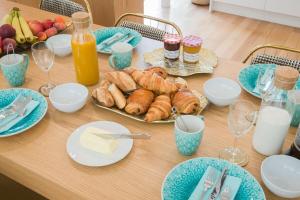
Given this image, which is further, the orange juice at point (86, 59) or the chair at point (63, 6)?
the chair at point (63, 6)

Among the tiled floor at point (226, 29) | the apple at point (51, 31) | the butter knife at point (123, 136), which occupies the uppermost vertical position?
the apple at point (51, 31)

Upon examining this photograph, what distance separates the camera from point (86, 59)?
1102 mm

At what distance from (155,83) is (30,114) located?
0.40 metres

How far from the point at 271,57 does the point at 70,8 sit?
3.74 ft

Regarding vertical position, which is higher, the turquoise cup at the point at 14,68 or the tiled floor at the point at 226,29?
the turquoise cup at the point at 14,68

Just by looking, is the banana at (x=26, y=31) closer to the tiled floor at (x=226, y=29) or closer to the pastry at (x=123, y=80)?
the pastry at (x=123, y=80)

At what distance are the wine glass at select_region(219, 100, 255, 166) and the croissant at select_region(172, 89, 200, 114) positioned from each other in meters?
0.13

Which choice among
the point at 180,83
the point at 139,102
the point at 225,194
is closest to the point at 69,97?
the point at 139,102

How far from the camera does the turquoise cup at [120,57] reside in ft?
3.93

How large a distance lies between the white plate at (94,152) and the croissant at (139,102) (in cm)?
7

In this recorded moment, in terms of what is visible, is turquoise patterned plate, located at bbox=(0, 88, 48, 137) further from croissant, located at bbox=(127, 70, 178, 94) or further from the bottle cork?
the bottle cork

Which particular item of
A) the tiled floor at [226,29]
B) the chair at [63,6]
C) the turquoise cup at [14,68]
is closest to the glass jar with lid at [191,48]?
the turquoise cup at [14,68]

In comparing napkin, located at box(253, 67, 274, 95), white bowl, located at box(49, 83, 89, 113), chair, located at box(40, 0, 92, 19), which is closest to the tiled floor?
chair, located at box(40, 0, 92, 19)

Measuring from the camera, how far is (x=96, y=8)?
2.62m
